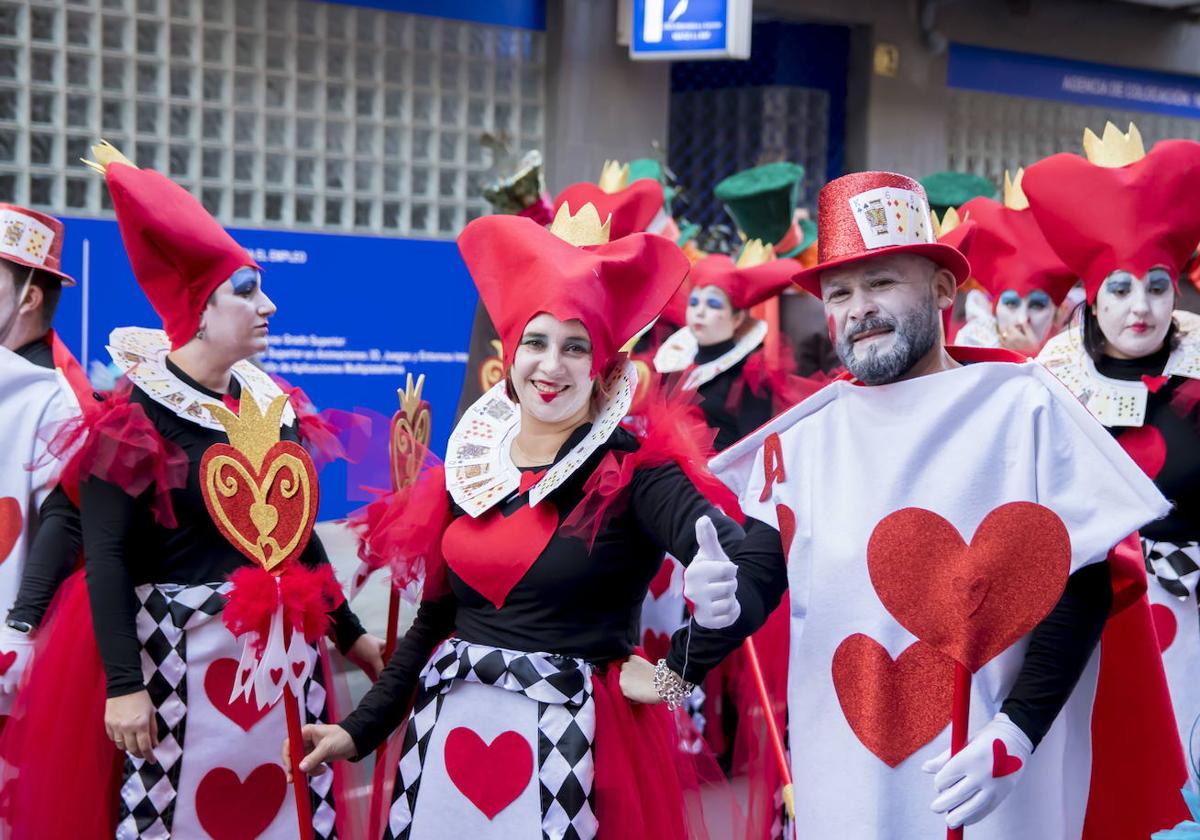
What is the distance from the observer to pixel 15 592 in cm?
390

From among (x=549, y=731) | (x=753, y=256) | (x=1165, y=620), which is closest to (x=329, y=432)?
(x=549, y=731)

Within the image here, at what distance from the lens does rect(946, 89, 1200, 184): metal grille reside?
41.2ft

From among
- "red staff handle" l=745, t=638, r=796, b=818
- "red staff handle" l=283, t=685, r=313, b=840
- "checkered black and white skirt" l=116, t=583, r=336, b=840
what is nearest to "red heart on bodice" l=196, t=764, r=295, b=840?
"checkered black and white skirt" l=116, t=583, r=336, b=840

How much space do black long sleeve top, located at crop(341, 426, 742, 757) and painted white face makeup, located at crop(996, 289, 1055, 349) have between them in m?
4.06

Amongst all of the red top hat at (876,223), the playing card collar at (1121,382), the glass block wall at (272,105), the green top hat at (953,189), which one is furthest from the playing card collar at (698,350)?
the glass block wall at (272,105)

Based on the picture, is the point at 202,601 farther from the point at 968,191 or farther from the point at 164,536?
the point at 968,191

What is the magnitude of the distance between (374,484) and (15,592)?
1058 millimetres

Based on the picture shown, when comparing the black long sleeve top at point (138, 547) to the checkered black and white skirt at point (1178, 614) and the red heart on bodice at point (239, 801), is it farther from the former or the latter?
the checkered black and white skirt at point (1178, 614)

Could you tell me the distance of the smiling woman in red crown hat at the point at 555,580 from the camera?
9.04 ft

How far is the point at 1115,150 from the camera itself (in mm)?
4000

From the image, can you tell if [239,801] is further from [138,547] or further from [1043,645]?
[1043,645]

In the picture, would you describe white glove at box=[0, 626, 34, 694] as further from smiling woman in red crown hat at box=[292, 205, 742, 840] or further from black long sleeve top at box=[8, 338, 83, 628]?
smiling woman in red crown hat at box=[292, 205, 742, 840]

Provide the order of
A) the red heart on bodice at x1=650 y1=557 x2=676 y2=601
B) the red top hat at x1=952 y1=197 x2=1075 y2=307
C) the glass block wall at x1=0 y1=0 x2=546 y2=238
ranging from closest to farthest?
1. the red heart on bodice at x1=650 y1=557 x2=676 y2=601
2. the red top hat at x1=952 y1=197 x2=1075 y2=307
3. the glass block wall at x1=0 y1=0 x2=546 y2=238

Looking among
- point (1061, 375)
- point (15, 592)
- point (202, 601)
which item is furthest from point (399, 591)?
point (1061, 375)
